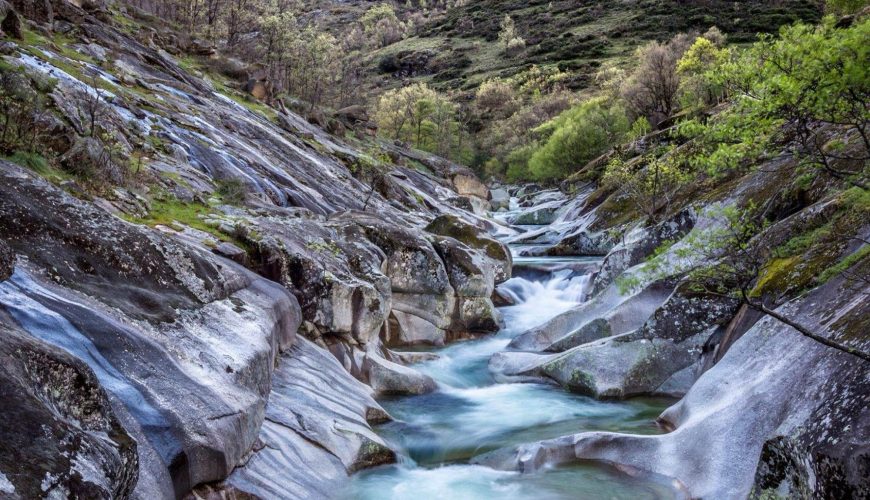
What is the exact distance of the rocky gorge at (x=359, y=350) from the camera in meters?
6.08

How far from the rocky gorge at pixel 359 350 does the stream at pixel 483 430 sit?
0.22 ft

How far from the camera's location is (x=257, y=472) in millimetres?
7555

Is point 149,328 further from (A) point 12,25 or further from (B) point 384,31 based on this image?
(B) point 384,31

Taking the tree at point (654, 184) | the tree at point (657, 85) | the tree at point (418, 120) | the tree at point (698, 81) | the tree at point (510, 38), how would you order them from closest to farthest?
the tree at point (654, 184) → the tree at point (698, 81) → the tree at point (657, 85) → the tree at point (418, 120) → the tree at point (510, 38)

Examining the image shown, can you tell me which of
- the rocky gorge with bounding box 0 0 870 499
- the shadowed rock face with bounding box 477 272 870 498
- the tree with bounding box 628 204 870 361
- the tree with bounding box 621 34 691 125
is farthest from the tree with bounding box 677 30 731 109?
the shadowed rock face with bounding box 477 272 870 498

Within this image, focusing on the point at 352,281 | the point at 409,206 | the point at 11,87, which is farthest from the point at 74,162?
the point at 409,206

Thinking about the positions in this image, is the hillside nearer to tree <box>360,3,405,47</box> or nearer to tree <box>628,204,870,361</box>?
tree <box>360,3,405,47</box>

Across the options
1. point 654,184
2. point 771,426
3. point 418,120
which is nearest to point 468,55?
point 418,120

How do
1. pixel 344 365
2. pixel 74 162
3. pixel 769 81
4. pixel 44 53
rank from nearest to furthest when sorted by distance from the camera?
1. pixel 769 81
2. pixel 74 162
3. pixel 344 365
4. pixel 44 53

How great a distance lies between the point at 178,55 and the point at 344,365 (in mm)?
39055

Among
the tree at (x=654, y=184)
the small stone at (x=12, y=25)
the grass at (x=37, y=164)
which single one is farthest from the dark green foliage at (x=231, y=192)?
the tree at (x=654, y=184)

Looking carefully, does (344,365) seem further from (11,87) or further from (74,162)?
(11,87)

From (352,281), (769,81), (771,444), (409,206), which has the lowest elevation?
(409,206)

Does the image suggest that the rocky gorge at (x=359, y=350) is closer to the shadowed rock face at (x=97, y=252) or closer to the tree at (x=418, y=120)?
the shadowed rock face at (x=97, y=252)
